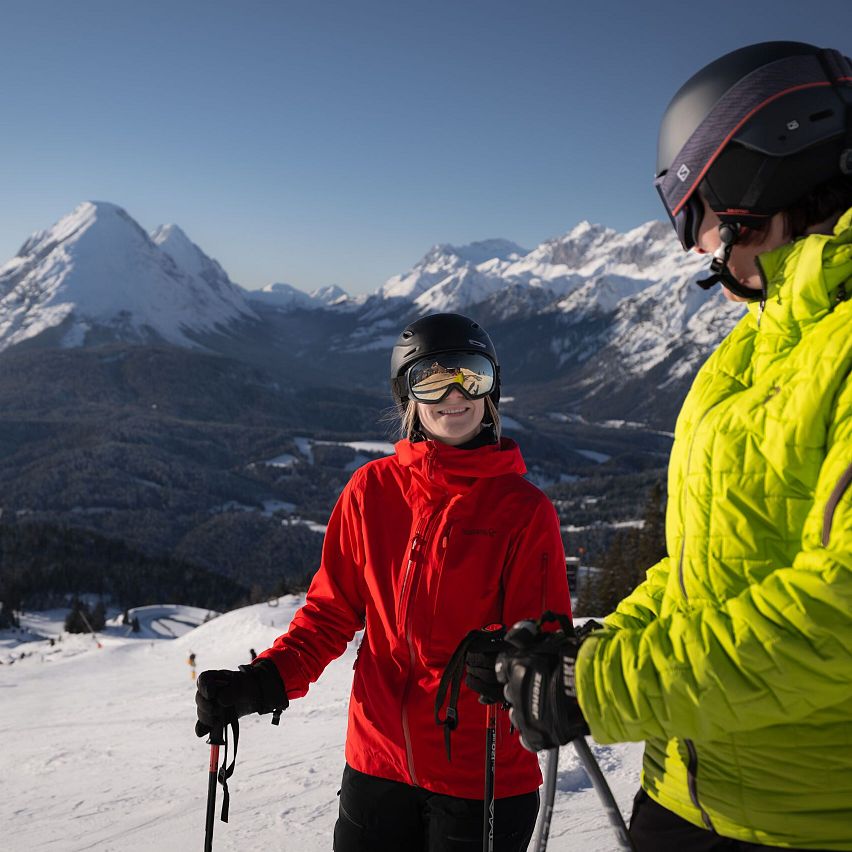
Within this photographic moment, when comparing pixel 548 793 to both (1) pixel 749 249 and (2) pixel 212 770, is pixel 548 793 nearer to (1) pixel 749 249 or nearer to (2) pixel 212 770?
(1) pixel 749 249

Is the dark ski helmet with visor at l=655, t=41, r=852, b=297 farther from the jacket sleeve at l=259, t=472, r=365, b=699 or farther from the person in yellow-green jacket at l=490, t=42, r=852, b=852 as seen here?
the jacket sleeve at l=259, t=472, r=365, b=699

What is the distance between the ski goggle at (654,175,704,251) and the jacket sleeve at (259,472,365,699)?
1.51 meters

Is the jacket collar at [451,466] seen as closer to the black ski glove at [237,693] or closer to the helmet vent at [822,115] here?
the black ski glove at [237,693]

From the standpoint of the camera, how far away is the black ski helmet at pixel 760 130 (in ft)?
5.56

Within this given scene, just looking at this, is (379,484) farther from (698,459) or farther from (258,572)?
(258,572)

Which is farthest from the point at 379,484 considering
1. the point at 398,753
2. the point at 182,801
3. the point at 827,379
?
the point at 182,801

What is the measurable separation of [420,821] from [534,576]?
2.98 feet

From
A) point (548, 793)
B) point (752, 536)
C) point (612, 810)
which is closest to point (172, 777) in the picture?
point (548, 793)

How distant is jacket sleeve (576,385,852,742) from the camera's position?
51.2 inches

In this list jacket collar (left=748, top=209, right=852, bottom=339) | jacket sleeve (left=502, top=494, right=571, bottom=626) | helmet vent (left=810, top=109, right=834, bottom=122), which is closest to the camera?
jacket collar (left=748, top=209, right=852, bottom=339)

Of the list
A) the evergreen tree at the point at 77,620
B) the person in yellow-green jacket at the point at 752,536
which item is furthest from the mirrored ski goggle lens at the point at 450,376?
the evergreen tree at the point at 77,620

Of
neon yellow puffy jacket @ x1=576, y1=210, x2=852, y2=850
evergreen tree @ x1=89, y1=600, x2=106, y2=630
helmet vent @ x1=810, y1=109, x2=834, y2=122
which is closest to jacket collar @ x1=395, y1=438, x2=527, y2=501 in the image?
neon yellow puffy jacket @ x1=576, y1=210, x2=852, y2=850

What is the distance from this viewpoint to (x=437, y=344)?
318cm

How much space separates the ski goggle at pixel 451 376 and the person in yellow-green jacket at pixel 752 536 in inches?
50.2
